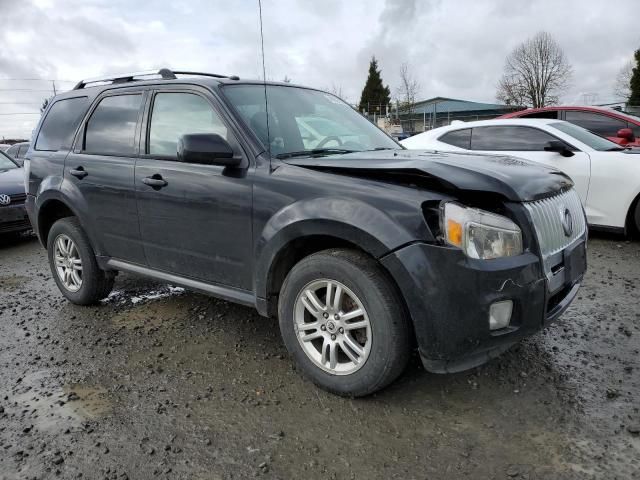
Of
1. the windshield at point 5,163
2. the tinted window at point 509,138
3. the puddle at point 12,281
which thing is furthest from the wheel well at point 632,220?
the windshield at point 5,163

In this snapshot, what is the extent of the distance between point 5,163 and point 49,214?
5140 millimetres

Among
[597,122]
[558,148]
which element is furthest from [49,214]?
[597,122]

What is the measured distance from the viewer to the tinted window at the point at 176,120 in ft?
11.1

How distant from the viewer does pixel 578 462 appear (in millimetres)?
2225

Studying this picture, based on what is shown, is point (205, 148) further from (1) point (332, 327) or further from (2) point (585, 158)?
(2) point (585, 158)

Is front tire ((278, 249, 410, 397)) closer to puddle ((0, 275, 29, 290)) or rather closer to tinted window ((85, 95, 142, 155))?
tinted window ((85, 95, 142, 155))

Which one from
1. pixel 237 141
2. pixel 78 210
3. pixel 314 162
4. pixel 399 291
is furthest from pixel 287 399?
pixel 78 210

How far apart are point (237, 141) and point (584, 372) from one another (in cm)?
252

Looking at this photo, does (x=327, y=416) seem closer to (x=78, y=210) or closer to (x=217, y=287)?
(x=217, y=287)

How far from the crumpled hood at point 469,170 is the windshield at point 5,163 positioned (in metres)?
7.45

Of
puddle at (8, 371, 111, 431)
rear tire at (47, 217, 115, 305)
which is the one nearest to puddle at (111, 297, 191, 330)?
rear tire at (47, 217, 115, 305)

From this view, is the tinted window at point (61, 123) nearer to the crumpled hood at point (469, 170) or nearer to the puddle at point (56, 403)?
the puddle at point (56, 403)

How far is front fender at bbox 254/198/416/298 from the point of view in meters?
2.49

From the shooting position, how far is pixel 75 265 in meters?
4.43
